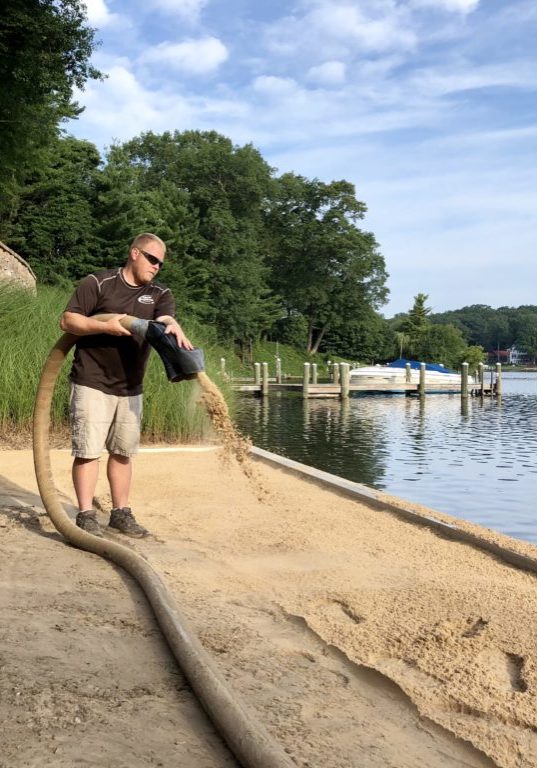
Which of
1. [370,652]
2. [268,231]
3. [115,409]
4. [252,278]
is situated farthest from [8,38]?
[268,231]

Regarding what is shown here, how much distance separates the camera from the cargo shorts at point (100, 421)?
5137mm

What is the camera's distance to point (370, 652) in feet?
11.4

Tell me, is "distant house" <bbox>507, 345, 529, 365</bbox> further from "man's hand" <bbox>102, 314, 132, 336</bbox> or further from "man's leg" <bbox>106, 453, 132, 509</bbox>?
"man's hand" <bbox>102, 314, 132, 336</bbox>

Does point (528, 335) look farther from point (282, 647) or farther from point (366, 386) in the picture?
point (282, 647)

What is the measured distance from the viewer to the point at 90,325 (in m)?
4.86

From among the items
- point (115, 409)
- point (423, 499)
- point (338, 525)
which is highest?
point (115, 409)

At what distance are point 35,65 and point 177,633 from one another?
67.5 feet

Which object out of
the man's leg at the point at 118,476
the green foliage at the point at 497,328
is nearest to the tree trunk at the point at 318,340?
the man's leg at the point at 118,476

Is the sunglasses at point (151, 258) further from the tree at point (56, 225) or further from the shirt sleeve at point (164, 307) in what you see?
the tree at point (56, 225)

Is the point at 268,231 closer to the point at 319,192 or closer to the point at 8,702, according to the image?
the point at 319,192

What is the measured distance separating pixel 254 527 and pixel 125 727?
383cm

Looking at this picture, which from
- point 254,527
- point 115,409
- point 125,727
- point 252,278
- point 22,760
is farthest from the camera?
point 252,278

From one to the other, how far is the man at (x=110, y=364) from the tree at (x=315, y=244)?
221ft

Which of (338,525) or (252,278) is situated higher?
(252,278)
